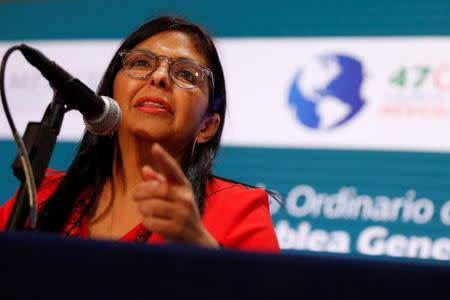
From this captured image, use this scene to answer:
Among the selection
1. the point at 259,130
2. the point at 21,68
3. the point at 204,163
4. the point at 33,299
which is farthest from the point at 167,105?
the point at 21,68

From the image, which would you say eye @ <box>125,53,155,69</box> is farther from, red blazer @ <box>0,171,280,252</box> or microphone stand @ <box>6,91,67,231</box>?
microphone stand @ <box>6,91,67,231</box>

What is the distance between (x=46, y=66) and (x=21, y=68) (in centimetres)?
241

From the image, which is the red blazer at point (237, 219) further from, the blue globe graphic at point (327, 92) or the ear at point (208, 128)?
the blue globe graphic at point (327, 92)

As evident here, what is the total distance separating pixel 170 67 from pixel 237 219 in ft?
1.31

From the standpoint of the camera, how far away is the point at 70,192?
1839mm

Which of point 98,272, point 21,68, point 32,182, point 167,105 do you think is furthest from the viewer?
point 21,68

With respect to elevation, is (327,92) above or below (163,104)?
above

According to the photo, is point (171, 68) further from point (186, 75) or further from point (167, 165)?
point (167, 165)

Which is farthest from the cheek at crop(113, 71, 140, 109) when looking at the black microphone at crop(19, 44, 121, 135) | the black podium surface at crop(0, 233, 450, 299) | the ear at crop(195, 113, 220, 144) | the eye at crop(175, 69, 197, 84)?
the black podium surface at crop(0, 233, 450, 299)

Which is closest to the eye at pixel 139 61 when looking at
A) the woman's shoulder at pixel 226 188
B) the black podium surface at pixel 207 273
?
the woman's shoulder at pixel 226 188

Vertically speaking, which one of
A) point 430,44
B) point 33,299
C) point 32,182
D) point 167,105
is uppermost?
point 430,44

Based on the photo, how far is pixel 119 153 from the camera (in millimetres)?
1931

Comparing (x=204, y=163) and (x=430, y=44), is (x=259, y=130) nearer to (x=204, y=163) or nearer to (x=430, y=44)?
(x=430, y=44)

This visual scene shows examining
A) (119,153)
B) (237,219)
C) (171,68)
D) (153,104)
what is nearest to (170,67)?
(171,68)
